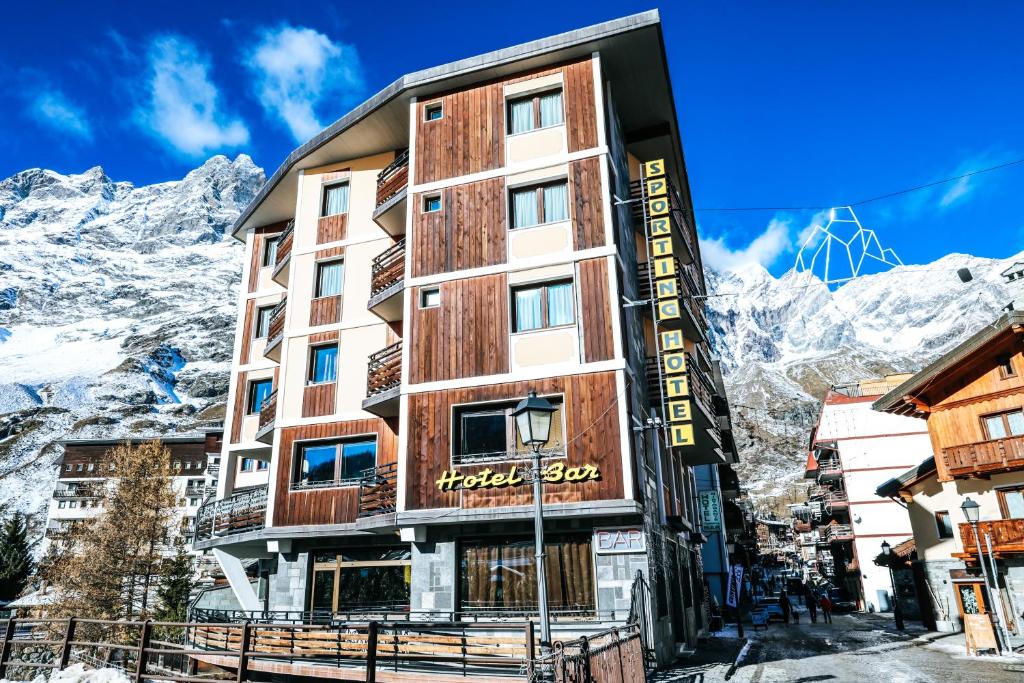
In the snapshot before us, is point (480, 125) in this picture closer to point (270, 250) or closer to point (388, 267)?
point (388, 267)

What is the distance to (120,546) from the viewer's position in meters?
36.7

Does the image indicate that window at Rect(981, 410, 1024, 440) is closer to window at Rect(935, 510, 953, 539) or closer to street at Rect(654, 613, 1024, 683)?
window at Rect(935, 510, 953, 539)

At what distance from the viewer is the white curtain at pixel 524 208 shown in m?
21.1

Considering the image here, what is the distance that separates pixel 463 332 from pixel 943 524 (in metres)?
23.9

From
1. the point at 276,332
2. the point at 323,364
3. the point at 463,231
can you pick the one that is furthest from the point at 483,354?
the point at 276,332

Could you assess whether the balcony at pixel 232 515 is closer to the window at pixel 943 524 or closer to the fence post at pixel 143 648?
the fence post at pixel 143 648

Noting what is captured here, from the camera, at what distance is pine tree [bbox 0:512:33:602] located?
63.2m

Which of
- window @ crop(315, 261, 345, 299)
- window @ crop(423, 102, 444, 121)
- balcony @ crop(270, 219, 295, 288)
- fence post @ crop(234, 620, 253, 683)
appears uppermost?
window @ crop(423, 102, 444, 121)

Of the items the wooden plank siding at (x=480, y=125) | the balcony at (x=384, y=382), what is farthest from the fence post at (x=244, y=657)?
the wooden plank siding at (x=480, y=125)

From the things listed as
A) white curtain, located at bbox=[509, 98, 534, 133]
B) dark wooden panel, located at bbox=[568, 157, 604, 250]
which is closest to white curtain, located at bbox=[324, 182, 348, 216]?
white curtain, located at bbox=[509, 98, 534, 133]

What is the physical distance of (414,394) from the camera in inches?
780

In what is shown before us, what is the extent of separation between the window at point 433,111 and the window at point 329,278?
6032 millimetres

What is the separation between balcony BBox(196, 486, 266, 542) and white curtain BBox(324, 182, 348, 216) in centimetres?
1039

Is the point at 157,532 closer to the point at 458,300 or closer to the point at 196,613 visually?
the point at 196,613
